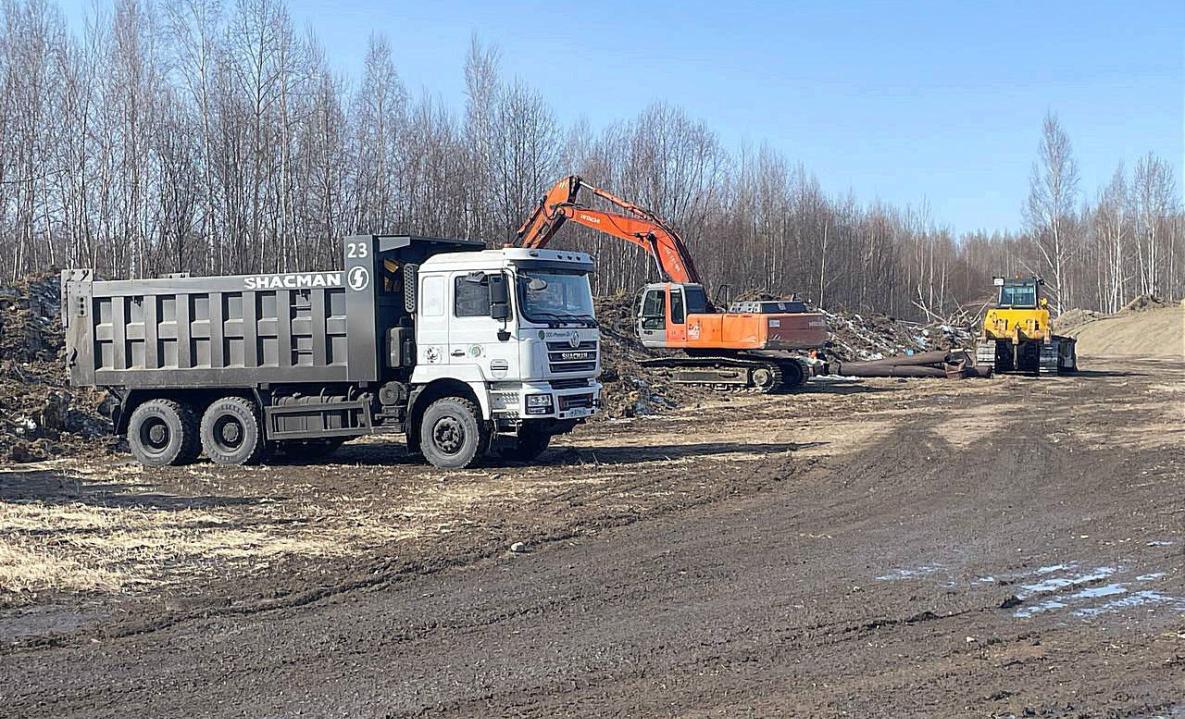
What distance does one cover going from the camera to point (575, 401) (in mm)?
15211

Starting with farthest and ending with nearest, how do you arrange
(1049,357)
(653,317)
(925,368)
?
(1049,357), (925,368), (653,317)

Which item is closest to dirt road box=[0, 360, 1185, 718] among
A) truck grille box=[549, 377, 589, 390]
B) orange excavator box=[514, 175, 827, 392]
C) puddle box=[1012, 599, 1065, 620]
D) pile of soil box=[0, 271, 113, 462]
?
puddle box=[1012, 599, 1065, 620]

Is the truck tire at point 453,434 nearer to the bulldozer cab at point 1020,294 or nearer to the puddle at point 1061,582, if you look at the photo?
the puddle at point 1061,582

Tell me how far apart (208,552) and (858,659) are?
605cm

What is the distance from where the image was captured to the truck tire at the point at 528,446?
16138 millimetres

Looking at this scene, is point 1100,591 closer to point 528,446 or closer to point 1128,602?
point 1128,602

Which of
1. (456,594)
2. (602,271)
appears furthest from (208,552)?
(602,271)

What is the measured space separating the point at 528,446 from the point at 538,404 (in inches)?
70.0

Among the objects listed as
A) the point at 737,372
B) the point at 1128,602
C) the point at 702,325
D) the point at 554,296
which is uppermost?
the point at 554,296

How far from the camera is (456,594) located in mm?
8273

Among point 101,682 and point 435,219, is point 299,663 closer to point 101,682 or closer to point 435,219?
point 101,682

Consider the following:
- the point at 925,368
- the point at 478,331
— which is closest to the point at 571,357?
the point at 478,331

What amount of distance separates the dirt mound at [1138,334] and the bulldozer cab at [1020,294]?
18.4m

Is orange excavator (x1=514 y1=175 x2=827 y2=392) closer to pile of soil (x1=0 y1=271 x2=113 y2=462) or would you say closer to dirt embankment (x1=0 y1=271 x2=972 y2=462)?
dirt embankment (x1=0 y1=271 x2=972 y2=462)
